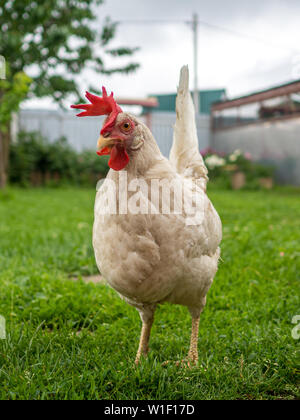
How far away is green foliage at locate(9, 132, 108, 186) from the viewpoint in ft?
37.0

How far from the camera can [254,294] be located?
8.80ft

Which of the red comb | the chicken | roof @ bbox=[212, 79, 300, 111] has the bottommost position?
the chicken

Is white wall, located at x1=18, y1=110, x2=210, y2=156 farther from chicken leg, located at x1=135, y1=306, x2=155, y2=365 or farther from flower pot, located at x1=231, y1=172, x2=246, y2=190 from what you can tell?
chicken leg, located at x1=135, y1=306, x2=155, y2=365

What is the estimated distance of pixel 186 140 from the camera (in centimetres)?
212

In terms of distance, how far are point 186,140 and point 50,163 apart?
404 inches

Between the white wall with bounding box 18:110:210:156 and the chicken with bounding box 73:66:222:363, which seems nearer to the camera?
the chicken with bounding box 73:66:222:363

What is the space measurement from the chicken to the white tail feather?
0.44 metres

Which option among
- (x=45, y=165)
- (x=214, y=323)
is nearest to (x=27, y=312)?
(x=214, y=323)

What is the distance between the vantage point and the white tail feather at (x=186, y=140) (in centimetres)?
209

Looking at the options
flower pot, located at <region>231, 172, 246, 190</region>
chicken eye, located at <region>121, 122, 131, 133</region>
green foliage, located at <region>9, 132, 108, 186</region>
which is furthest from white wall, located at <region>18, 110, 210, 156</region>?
chicken eye, located at <region>121, 122, 131, 133</region>

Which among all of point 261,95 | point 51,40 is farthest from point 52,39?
point 261,95

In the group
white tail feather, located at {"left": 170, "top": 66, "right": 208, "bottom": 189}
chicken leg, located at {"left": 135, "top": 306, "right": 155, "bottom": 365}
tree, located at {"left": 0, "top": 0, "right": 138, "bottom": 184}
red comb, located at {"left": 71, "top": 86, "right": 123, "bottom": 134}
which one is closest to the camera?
red comb, located at {"left": 71, "top": 86, "right": 123, "bottom": 134}

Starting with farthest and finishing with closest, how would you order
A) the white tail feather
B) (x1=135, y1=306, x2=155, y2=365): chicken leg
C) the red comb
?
1. the white tail feather
2. (x1=135, y1=306, x2=155, y2=365): chicken leg
3. the red comb
